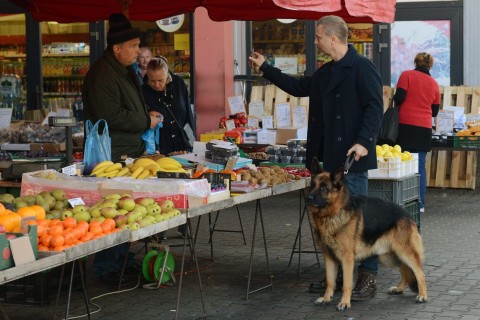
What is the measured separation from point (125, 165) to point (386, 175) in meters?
2.51

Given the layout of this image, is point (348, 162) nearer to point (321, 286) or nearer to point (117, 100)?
point (321, 286)

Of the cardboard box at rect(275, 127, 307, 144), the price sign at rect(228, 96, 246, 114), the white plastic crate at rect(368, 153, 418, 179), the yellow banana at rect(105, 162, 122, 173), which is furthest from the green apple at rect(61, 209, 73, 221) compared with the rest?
the price sign at rect(228, 96, 246, 114)

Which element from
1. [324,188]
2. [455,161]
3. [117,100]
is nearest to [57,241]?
[324,188]

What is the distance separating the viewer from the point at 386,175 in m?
9.23

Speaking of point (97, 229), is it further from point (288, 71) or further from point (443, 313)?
point (288, 71)

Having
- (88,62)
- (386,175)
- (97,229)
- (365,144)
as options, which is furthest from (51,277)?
(88,62)

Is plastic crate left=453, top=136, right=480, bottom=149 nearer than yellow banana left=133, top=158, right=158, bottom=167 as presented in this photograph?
No

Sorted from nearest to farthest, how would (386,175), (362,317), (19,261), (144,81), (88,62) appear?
(19,261) → (362,317) → (386,175) → (144,81) → (88,62)

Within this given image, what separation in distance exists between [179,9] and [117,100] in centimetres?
329

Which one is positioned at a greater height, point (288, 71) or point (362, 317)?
point (288, 71)

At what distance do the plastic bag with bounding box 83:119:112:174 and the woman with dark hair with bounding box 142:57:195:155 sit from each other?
7.09 feet

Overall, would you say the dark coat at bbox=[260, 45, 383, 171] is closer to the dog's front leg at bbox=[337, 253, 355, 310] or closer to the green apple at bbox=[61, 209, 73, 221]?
the dog's front leg at bbox=[337, 253, 355, 310]

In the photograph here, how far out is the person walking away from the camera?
8539 millimetres

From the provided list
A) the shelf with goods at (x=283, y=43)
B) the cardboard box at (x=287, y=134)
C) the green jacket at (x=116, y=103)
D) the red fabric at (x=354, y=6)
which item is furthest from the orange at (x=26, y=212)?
the shelf with goods at (x=283, y=43)
